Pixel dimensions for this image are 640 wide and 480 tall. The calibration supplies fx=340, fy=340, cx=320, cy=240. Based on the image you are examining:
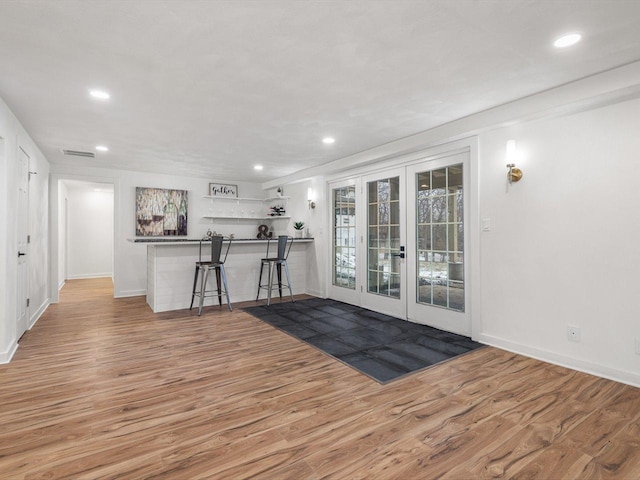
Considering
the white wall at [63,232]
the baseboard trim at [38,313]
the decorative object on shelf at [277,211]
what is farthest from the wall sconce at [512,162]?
the white wall at [63,232]

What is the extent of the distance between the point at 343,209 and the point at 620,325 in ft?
12.8

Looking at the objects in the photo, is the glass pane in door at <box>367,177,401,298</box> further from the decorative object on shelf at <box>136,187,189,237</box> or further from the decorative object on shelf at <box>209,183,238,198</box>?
the decorative object on shelf at <box>136,187,189,237</box>

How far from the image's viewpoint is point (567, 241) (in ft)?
9.64

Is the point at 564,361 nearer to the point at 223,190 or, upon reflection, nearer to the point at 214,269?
the point at 214,269

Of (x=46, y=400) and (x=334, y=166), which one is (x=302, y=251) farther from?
(x=46, y=400)

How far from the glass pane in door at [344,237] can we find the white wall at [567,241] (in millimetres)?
2340

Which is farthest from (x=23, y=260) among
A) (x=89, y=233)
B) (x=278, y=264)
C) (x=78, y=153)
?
(x=89, y=233)

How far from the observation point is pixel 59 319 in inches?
183

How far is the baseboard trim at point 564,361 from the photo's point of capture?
261 cm

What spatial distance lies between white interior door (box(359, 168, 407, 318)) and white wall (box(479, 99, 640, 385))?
1.21 meters

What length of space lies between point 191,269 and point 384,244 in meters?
2.99

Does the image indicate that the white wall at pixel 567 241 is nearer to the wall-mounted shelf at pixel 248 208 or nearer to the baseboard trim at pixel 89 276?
the wall-mounted shelf at pixel 248 208

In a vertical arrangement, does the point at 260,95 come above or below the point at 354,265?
above

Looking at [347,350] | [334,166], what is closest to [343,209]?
[334,166]
